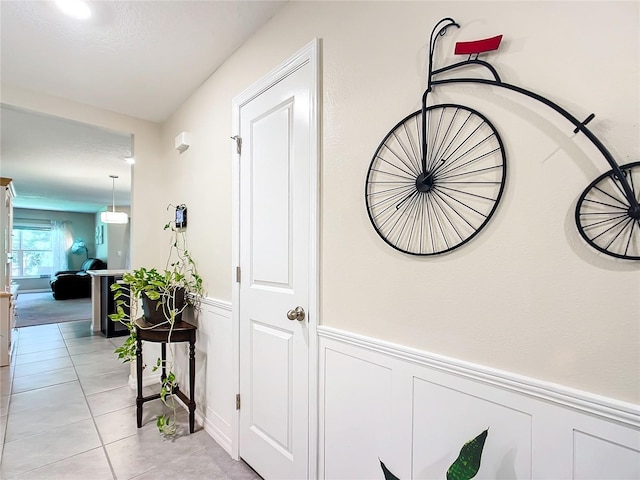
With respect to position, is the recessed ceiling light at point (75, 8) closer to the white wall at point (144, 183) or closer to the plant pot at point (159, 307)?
the white wall at point (144, 183)

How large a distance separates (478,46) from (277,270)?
123 centimetres

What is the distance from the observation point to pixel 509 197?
2.92ft

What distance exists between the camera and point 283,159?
1653 millimetres

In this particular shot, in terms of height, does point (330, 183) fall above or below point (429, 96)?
below

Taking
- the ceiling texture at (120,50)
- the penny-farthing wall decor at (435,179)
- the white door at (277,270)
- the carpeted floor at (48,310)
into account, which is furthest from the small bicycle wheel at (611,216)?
the carpeted floor at (48,310)

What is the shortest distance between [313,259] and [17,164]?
5.56m

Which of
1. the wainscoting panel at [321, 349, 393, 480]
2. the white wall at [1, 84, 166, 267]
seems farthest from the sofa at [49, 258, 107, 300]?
the wainscoting panel at [321, 349, 393, 480]

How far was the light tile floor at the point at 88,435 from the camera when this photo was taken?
6.00 ft

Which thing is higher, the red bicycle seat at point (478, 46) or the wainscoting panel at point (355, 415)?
the red bicycle seat at point (478, 46)

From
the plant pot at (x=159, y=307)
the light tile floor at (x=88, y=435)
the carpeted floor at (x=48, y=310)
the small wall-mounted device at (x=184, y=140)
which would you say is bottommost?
the carpeted floor at (x=48, y=310)

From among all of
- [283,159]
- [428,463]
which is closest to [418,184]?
[283,159]

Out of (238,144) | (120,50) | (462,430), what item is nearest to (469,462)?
(462,430)

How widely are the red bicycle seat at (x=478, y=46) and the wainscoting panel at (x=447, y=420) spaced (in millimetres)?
894

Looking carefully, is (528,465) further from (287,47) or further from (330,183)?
(287,47)
